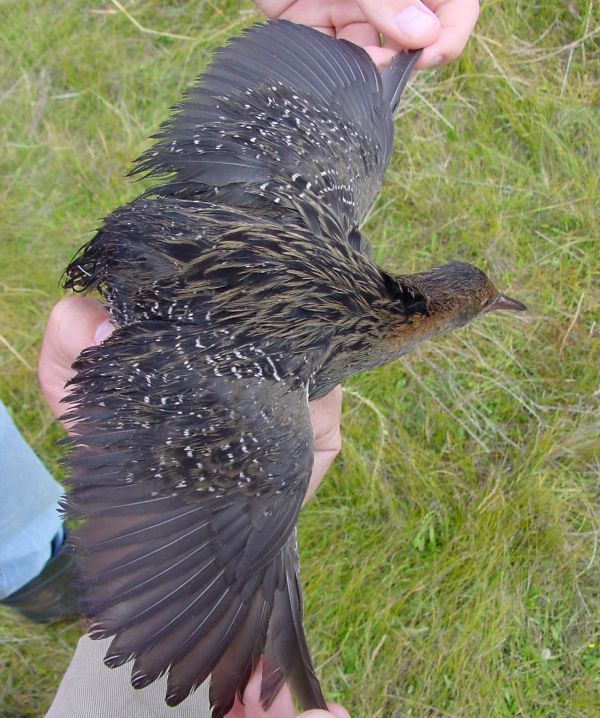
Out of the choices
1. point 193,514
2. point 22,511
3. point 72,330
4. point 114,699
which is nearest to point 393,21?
point 72,330

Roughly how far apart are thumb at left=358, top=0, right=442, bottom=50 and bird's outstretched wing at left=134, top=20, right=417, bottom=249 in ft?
0.45

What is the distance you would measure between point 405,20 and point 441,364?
1.65 m

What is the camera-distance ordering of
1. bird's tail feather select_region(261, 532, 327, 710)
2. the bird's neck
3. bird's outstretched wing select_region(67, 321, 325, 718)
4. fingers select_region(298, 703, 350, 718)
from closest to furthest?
1. fingers select_region(298, 703, 350, 718)
2. bird's outstretched wing select_region(67, 321, 325, 718)
3. bird's tail feather select_region(261, 532, 327, 710)
4. the bird's neck

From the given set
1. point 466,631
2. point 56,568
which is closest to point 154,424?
point 56,568

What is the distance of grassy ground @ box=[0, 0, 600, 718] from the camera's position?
140 inches

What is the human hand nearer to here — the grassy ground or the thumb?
the thumb

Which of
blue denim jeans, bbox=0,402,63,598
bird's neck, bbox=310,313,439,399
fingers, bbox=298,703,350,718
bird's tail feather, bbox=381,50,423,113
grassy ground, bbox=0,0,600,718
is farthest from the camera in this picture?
grassy ground, bbox=0,0,600,718

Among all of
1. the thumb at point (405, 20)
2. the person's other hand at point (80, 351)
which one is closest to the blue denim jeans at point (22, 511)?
the person's other hand at point (80, 351)

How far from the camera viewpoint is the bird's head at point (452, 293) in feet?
9.62

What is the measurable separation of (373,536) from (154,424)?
68.1 inches

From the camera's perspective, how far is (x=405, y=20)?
3100mm

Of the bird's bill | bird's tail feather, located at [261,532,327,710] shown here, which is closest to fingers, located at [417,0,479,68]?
the bird's bill

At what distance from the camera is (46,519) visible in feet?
11.2

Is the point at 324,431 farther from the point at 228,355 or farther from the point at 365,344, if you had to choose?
the point at 228,355
